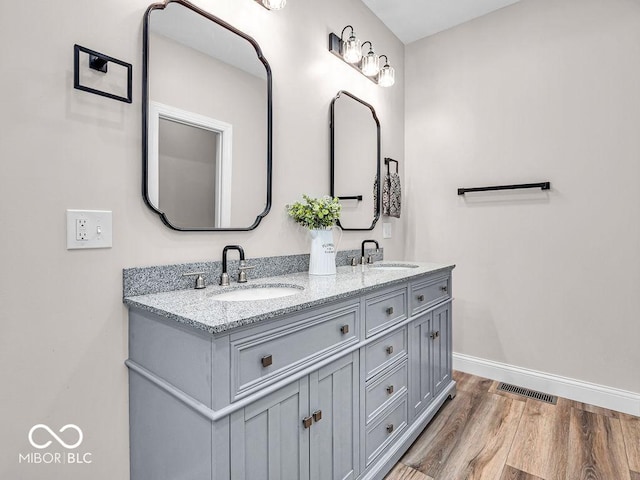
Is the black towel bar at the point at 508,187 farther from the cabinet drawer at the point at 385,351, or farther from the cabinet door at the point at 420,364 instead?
the cabinet drawer at the point at 385,351

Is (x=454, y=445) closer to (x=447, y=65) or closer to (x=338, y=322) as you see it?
(x=338, y=322)

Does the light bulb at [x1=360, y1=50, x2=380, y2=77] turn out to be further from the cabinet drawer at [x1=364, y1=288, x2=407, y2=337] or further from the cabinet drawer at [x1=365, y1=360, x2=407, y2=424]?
the cabinet drawer at [x1=365, y1=360, x2=407, y2=424]

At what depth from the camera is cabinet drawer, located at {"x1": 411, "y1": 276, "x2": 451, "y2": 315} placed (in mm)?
1796

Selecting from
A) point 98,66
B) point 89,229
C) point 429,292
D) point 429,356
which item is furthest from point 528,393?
point 98,66

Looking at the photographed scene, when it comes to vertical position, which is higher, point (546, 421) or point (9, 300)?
point (9, 300)

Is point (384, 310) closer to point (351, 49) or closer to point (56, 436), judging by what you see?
point (56, 436)

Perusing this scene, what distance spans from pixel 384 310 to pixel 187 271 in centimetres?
83

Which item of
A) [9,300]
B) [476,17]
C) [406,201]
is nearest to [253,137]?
[9,300]

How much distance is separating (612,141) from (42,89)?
107 inches

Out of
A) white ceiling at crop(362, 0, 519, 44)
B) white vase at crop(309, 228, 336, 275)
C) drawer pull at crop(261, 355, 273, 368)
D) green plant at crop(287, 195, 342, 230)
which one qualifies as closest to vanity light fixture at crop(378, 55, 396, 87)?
white ceiling at crop(362, 0, 519, 44)

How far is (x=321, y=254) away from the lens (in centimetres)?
170

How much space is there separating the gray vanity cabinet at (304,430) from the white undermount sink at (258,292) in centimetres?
36

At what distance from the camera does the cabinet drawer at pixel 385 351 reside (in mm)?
1432

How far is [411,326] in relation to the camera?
5.72 feet
